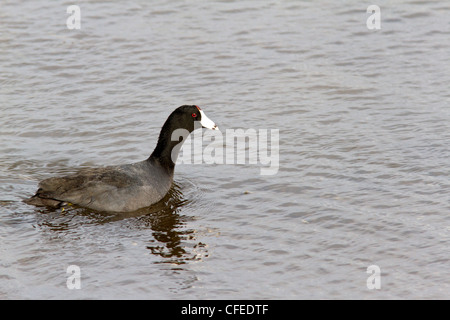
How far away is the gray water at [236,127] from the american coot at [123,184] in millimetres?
138

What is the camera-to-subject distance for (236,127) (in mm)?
9281

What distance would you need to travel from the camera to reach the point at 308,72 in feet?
35.0

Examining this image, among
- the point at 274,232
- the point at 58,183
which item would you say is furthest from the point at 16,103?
the point at 274,232

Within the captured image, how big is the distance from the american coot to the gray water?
138mm

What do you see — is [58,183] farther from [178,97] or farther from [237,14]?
[237,14]

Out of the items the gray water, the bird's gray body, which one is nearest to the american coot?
the bird's gray body

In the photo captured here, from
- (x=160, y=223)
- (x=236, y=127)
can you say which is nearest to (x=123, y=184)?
(x=160, y=223)

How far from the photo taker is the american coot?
23.4ft

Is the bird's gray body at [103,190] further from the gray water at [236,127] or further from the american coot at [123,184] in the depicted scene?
the gray water at [236,127]

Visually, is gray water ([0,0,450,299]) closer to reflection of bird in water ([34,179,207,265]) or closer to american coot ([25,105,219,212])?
reflection of bird in water ([34,179,207,265])

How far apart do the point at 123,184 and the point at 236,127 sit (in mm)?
2438

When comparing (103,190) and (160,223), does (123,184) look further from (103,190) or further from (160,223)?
(160,223)

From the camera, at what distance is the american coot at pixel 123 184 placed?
23.4ft

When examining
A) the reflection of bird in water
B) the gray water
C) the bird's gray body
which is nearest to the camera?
the gray water
